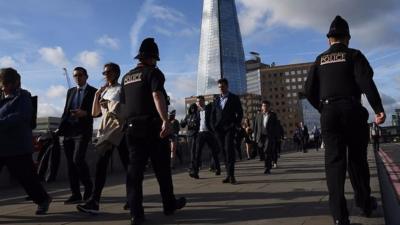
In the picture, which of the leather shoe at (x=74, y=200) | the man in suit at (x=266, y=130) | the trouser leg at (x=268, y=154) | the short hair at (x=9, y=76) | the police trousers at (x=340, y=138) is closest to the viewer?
the police trousers at (x=340, y=138)

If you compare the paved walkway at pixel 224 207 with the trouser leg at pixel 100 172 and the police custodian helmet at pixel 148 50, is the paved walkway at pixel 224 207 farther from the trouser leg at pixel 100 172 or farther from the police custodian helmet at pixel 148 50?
the police custodian helmet at pixel 148 50

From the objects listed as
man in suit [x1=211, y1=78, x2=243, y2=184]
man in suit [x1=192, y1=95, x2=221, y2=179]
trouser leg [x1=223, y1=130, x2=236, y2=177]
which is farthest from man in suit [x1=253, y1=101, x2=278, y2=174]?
trouser leg [x1=223, y1=130, x2=236, y2=177]

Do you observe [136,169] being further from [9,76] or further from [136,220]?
[9,76]

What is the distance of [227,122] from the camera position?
9.88 metres

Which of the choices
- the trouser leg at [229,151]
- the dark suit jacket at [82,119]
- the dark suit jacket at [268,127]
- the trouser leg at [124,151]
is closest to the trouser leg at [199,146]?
the trouser leg at [229,151]

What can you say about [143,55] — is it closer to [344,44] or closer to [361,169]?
[344,44]

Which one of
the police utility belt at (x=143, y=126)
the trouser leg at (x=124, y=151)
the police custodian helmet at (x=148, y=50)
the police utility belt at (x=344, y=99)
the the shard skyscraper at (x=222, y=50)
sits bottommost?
the trouser leg at (x=124, y=151)

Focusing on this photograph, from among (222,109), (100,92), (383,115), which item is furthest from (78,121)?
(383,115)

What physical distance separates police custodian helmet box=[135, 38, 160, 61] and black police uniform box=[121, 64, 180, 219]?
13cm

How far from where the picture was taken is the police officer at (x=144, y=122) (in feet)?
18.7

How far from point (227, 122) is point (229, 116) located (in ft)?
0.40

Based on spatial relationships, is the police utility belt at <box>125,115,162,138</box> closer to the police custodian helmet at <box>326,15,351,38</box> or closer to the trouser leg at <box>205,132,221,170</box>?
the police custodian helmet at <box>326,15,351,38</box>

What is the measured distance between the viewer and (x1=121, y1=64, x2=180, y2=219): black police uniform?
5703 mm

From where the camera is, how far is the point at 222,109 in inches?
395
